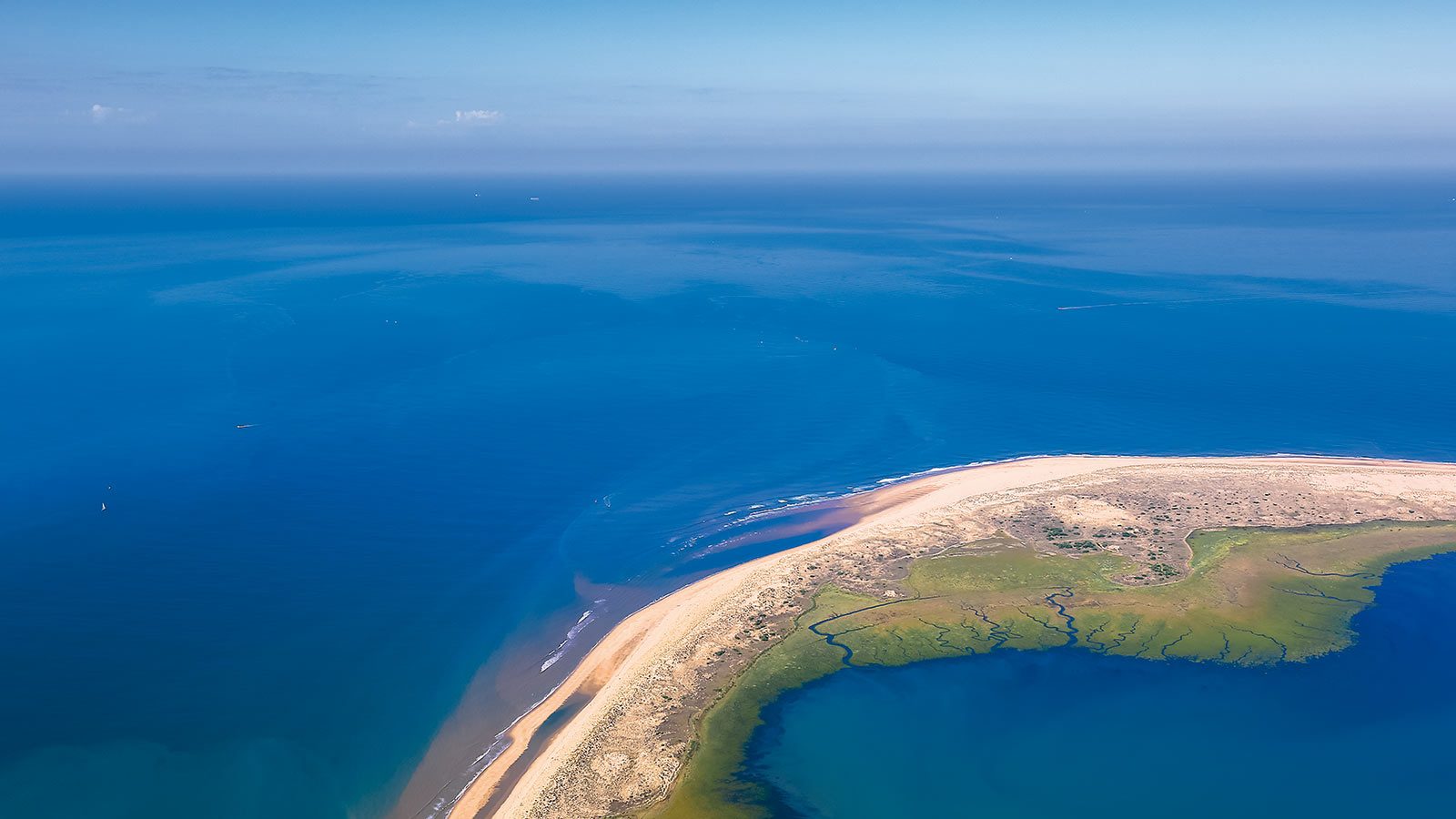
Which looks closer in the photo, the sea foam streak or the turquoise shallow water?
the turquoise shallow water

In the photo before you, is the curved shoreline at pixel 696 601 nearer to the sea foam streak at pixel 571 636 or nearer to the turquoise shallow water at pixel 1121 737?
the sea foam streak at pixel 571 636

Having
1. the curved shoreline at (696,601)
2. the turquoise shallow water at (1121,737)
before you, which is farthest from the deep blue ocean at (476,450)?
the curved shoreline at (696,601)

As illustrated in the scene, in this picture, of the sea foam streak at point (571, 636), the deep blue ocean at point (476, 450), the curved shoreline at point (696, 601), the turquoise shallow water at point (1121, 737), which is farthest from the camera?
the sea foam streak at point (571, 636)

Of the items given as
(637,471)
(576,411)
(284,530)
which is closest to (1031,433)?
(637,471)

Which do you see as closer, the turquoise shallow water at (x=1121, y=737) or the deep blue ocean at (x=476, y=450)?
the turquoise shallow water at (x=1121, y=737)

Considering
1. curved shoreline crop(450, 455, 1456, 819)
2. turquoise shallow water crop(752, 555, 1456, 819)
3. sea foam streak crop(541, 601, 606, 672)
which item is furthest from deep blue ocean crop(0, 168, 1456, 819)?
curved shoreline crop(450, 455, 1456, 819)

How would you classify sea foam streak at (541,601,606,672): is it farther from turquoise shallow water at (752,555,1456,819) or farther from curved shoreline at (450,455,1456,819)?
turquoise shallow water at (752,555,1456,819)

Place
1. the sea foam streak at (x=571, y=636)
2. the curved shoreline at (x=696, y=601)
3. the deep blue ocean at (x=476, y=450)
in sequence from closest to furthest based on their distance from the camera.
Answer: the curved shoreline at (x=696, y=601) → the deep blue ocean at (x=476, y=450) → the sea foam streak at (x=571, y=636)
